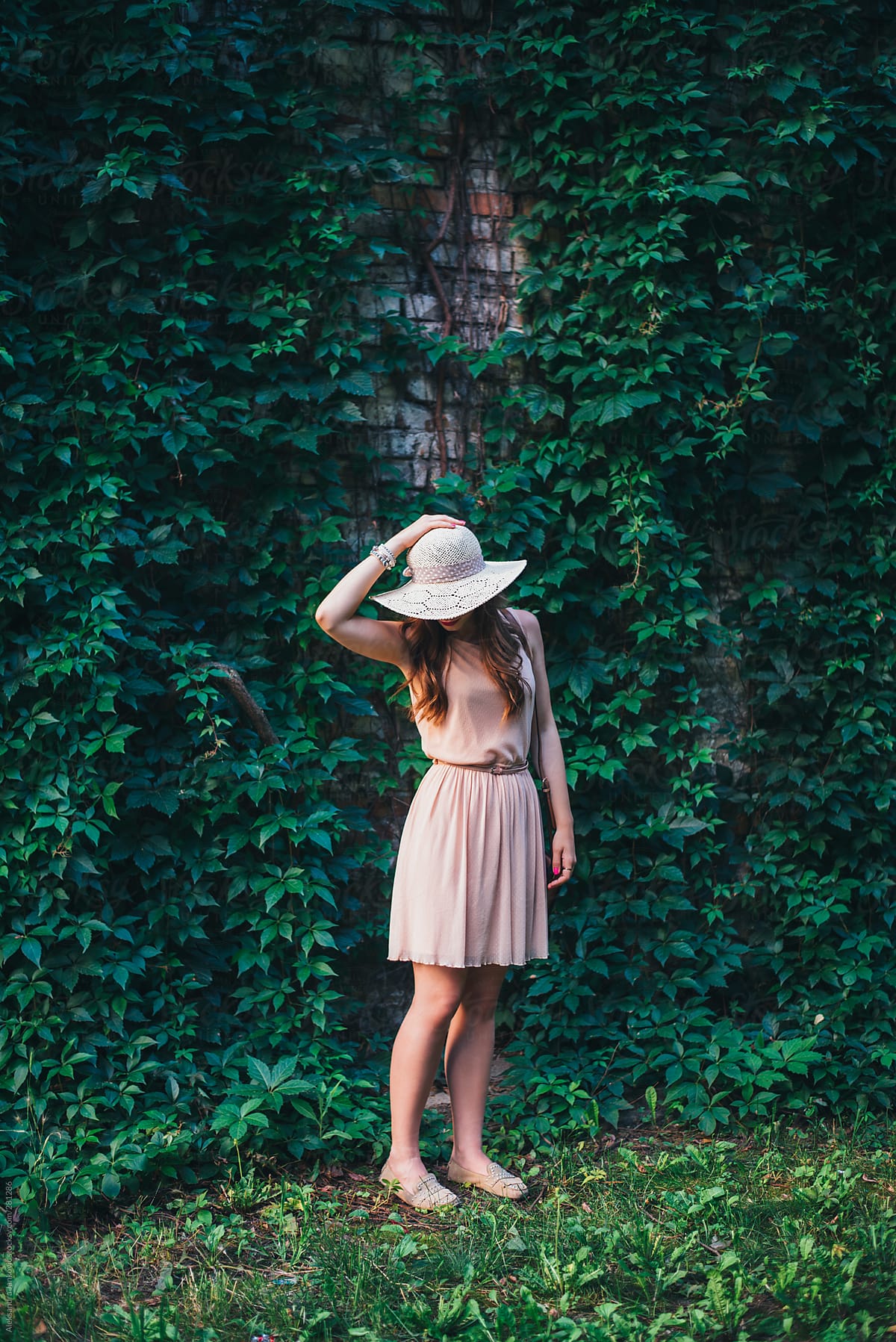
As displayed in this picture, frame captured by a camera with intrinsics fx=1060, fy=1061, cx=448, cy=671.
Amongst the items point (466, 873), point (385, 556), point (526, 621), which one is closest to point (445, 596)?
point (385, 556)

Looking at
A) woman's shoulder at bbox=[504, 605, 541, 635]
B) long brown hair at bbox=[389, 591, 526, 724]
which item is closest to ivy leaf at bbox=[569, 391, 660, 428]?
woman's shoulder at bbox=[504, 605, 541, 635]

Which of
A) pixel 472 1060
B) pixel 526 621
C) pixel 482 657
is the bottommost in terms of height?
pixel 472 1060

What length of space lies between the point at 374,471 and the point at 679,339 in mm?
1252

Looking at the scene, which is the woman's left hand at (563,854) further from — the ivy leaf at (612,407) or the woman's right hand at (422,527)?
the ivy leaf at (612,407)

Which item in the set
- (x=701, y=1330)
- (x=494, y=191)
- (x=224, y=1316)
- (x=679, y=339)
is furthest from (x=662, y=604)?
(x=224, y=1316)

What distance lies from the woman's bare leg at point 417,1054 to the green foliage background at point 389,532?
318 millimetres

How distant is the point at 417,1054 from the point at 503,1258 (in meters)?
0.58

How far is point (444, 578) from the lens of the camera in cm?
305

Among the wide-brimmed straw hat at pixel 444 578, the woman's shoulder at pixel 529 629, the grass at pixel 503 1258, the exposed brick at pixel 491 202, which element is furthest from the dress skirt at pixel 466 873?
the exposed brick at pixel 491 202

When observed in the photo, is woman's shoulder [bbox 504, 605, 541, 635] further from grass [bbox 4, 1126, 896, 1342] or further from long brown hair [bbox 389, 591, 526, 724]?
grass [bbox 4, 1126, 896, 1342]

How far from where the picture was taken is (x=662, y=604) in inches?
161

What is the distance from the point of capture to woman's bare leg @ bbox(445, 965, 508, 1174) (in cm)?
322

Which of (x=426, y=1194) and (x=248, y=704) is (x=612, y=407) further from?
(x=426, y=1194)

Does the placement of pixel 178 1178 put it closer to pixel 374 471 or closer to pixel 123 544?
pixel 123 544
